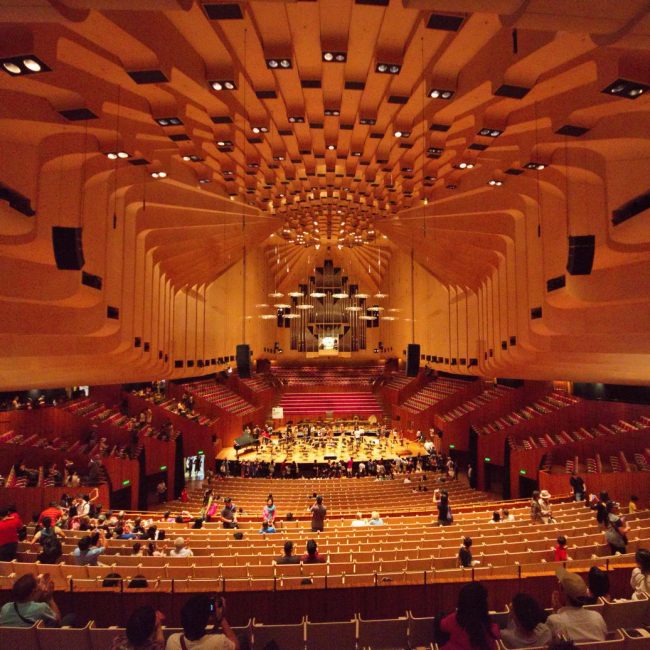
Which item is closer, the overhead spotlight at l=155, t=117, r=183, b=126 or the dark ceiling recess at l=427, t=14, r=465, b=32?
the dark ceiling recess at l=427, t=14, r=465, b=32

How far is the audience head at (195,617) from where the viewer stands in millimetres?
2129

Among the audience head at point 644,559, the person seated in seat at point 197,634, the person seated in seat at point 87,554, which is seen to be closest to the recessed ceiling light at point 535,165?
the audience head at point 644,559

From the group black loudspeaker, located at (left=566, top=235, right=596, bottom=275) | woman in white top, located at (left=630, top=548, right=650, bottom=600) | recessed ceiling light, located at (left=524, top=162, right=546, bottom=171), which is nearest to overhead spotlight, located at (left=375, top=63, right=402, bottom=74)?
recessed ceiling light, located at (left=524, top=162, right=546, bottom=171)

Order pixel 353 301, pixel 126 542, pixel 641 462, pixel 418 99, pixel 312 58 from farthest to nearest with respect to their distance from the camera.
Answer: pixel 353 301, pixel 641 462, pixel 126 542, pixel 418 99, pixel 312 58

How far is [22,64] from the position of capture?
3.49 metres

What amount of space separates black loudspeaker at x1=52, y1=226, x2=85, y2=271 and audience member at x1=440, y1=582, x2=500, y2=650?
17.7 feet

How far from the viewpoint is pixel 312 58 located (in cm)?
508

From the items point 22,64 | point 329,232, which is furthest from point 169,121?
point 329,232

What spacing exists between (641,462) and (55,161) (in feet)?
43.2

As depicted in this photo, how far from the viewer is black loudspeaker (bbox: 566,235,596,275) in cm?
565

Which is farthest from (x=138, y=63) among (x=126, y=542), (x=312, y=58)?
(x=126, y=542)

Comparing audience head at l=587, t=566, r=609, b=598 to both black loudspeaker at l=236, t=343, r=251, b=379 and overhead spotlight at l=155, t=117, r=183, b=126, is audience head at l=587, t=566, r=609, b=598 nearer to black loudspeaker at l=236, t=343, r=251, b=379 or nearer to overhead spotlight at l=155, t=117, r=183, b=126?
overhead spotlight at l=155, t=117, r=183, b=126

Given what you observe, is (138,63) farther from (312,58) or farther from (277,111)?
(277,111)

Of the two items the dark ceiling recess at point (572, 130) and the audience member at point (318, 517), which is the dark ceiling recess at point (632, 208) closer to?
the dark ceiling recess at point (572, 130)
